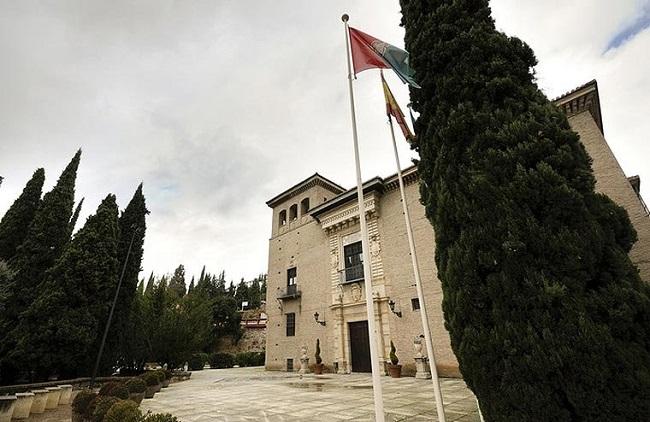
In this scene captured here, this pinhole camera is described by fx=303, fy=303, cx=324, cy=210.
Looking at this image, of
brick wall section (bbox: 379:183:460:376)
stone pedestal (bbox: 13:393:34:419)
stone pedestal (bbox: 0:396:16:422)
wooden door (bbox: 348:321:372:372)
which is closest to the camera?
stone pedestal (bbox: 0:396:16:422)

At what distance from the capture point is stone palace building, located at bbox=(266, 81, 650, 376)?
10.1 metres

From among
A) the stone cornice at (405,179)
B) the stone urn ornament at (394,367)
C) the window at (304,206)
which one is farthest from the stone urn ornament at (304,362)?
the stone cornice at (405,179)

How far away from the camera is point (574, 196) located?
10.6 feet

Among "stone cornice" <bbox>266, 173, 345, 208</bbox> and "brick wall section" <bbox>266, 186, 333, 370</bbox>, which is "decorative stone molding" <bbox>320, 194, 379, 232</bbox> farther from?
"stone cornice" <bbox>266, 173, 345, 208</bbox>

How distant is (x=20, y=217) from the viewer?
1647 cm

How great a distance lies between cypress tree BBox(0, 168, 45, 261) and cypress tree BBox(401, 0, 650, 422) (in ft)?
67.4

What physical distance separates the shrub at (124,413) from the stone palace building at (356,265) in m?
10.7

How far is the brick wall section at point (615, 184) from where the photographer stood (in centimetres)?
818

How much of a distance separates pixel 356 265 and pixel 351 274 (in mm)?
548

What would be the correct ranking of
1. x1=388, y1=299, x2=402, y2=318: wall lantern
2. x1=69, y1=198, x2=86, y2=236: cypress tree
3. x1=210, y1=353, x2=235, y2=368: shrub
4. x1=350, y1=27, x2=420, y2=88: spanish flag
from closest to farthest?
1. x1=350, y1=27, x2=420, y2=88: spanish flag
2. x1=388, y1=299, x2=402, y2=318: wall lantern
3. x1=69, y1=198, x2=86, y2=236: cypress tree
4. x1=210, y1=353, x2=235, y2=368: shrub

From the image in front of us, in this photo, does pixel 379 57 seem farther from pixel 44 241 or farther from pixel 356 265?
pixel 44 241

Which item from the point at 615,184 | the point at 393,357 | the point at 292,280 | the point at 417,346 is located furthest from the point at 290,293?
the point at 615,184

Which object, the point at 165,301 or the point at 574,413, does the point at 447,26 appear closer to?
the point at 574,413

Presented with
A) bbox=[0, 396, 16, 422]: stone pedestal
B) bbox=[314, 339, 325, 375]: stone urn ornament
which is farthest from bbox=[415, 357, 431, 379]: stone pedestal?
bbox=[0, 396, 16, 422]: stone pedestal
